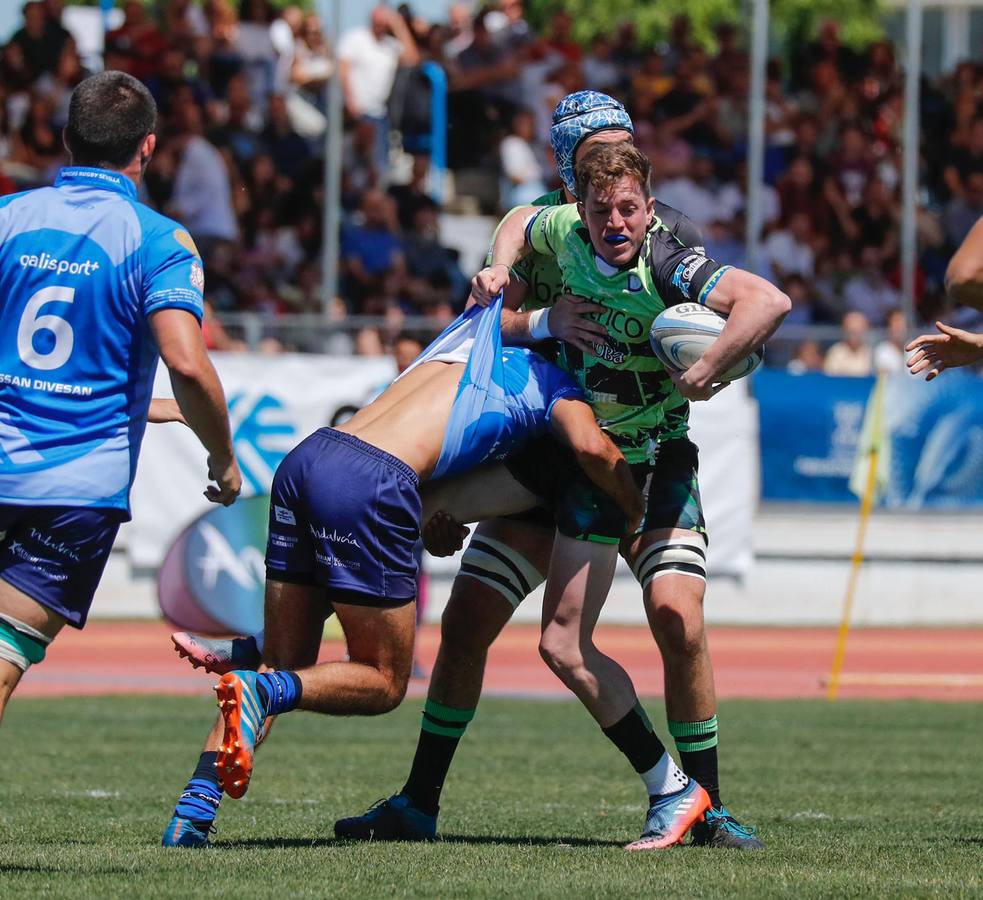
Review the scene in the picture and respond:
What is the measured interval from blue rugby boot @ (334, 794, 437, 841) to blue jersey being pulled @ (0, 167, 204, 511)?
162 cm

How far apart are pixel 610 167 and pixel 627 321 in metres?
0.53

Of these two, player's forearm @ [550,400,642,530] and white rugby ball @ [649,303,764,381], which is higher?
white rugby ball @ [649,303,764,381]

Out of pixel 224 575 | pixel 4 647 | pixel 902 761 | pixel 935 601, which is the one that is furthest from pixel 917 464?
pixel 4 647

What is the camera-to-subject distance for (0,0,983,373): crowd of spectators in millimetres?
18062

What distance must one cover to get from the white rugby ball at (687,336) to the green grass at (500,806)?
154cm

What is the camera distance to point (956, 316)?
18.3m

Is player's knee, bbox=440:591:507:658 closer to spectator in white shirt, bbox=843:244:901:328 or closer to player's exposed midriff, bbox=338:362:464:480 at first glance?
player's exposed midriff, bbox=338:362:464:480

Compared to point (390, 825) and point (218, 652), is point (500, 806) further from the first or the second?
point (218, 652)

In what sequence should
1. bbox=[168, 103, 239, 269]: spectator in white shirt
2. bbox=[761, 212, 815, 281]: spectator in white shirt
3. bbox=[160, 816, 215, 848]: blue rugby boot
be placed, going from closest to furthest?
bbox=[160, 816, 215, 848]: blue rugby boot, bbox=[168, 103, 239, 269]: spectator in white shirt, bbox=[761, 212, 815, 281]: spectator in white shirt

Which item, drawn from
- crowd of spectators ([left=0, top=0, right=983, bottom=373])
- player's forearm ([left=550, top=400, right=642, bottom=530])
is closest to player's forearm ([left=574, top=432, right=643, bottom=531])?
player's forearm ([left=550, top=400, right=642, bottom=530])

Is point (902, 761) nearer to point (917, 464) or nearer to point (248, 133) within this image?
point (917, 464)

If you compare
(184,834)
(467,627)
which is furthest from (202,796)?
(467,627)

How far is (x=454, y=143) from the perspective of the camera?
846 inches

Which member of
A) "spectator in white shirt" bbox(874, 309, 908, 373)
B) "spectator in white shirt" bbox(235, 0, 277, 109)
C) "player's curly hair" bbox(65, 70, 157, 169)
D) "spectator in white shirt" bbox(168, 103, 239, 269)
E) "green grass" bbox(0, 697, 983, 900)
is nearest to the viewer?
"green grass" bbox(0, 697, 983, 900)
